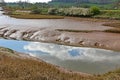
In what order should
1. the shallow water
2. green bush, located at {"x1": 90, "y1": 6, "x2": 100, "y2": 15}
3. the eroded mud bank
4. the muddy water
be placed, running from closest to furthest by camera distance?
the shallow water < the eroded mud bank < the muddy water < green bush, located at {"x1": 90, "y1": 6, "x2": 100, "y2": 15}

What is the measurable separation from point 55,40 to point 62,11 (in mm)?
49958

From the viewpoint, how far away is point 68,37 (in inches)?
1694

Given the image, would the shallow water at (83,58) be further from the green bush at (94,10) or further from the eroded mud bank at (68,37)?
the green bush at (94,10)

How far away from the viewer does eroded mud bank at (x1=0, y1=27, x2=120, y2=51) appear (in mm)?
38287

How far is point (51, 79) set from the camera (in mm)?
11844

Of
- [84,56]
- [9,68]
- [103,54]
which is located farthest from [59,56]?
[9,68]

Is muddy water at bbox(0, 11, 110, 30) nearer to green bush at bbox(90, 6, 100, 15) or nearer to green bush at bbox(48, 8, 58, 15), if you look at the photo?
green bush at bbox(90, 6, 100, 15)

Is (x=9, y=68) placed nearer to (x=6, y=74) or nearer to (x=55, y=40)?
(x=6, y=74)

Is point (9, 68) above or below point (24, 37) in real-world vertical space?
above

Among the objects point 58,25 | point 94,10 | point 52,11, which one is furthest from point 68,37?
point 52,11

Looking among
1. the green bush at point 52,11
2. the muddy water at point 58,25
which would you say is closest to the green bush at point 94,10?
the green bush at point 52,11

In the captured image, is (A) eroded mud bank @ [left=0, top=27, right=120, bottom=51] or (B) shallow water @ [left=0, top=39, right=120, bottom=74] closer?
(B) shallow water @ [left=0, top=39, right=120, bottom=74]

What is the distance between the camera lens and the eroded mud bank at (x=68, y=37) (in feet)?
126

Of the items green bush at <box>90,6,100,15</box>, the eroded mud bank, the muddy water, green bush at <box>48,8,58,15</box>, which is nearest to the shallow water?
the eroded mud bank
